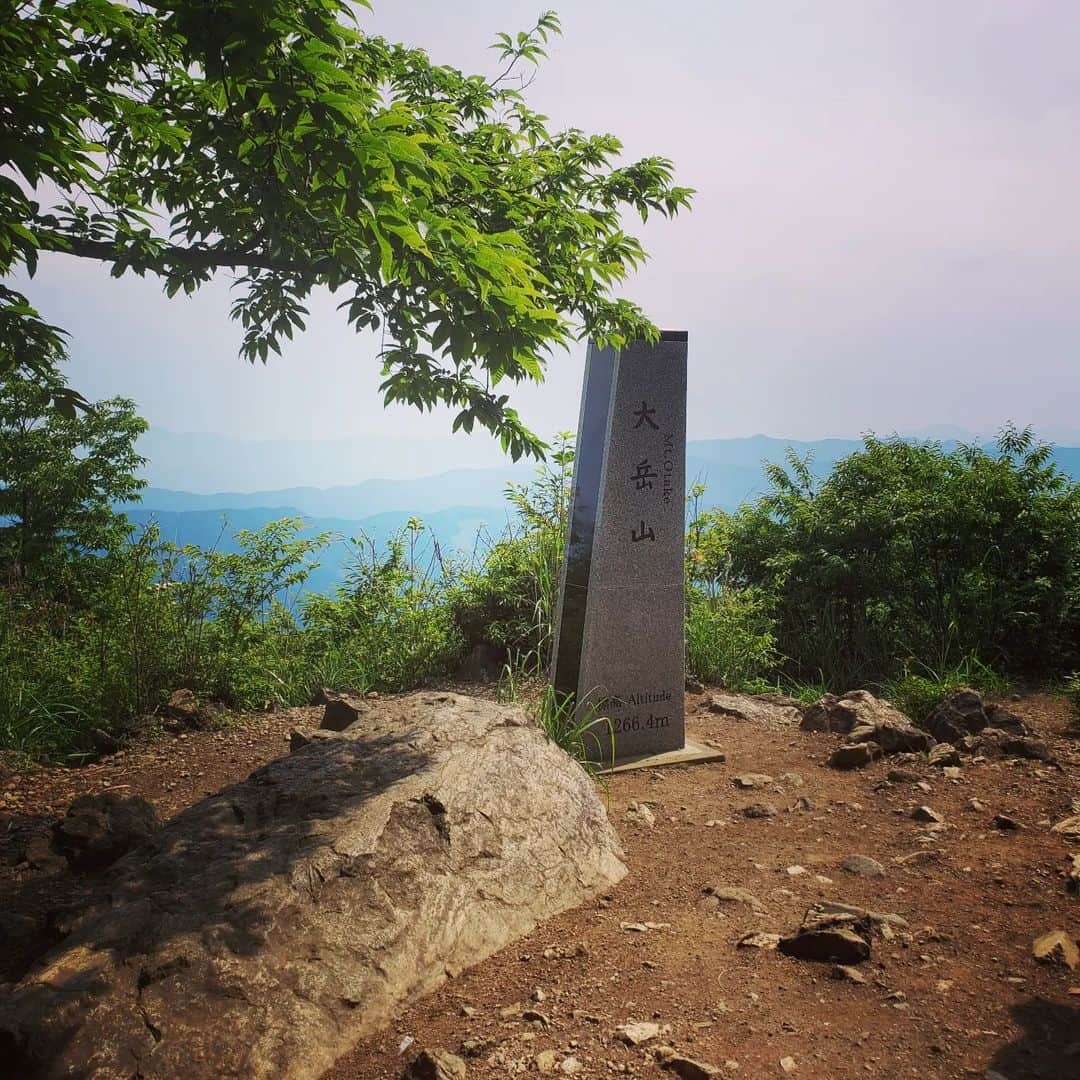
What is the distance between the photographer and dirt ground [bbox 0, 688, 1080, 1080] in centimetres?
218

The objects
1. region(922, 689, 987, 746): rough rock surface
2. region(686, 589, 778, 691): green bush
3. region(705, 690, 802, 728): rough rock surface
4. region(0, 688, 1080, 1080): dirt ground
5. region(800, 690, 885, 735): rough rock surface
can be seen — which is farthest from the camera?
region(686, 589, 778, 691): green bush

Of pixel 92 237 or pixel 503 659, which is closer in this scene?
pixel 92 237

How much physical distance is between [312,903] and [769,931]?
1.56 metres

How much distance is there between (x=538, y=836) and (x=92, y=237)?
3.37m

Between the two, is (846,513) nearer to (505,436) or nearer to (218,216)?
(505,436)

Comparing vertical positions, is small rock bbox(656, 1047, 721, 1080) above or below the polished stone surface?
below

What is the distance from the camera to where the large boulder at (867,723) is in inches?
196

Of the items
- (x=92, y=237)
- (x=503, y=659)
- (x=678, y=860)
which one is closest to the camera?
(x=678, y=860)

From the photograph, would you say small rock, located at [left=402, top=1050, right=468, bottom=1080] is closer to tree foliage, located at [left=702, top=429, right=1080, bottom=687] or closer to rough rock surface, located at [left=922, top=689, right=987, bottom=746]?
rough rock surface, located at [left=922, top=689, right=987, bottom=746]

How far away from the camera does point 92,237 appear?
3773 millimetres

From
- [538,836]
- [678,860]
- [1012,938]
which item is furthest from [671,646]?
[1012,938]

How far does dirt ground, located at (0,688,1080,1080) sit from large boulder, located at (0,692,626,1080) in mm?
147

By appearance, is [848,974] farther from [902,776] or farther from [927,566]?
[927,566]

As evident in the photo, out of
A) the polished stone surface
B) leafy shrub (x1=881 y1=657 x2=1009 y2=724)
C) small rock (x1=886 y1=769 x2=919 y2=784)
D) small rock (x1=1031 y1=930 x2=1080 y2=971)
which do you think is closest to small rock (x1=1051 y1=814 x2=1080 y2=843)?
small rock (x1=886 y1=769 x2=919 y2=784)
